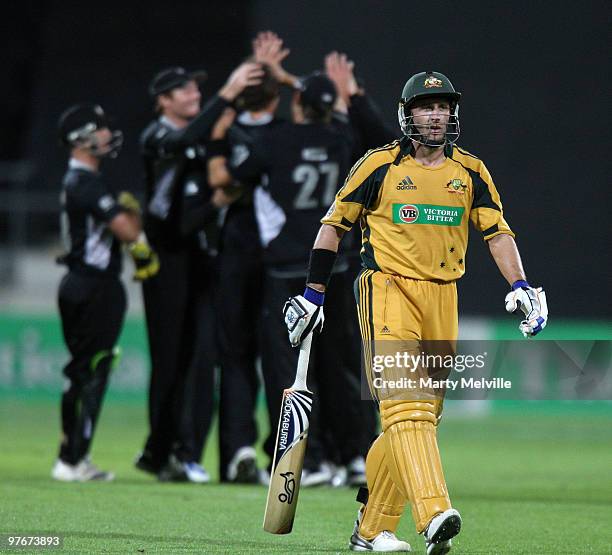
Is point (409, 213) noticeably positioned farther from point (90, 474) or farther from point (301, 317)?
point (90, 474)

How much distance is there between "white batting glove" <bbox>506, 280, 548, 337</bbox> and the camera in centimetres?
467

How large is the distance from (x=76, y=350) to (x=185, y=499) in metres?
1.33

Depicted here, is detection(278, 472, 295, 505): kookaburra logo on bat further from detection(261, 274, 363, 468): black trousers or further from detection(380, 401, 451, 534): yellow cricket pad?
detection(261, 274, 363, 468): black trousers

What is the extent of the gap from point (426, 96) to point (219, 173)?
2.64 m

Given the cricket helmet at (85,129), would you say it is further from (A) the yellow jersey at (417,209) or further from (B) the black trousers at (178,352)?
(A) the yellow jersey at (417,209)

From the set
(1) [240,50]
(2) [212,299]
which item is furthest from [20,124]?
(2) [212,299]

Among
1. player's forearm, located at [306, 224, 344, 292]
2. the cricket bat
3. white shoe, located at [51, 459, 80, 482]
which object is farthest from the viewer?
white shoe, located at [51, 459, 80, 482]

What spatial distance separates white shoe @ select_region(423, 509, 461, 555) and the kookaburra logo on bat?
614 mm

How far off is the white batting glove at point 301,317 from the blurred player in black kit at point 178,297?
2.81 m

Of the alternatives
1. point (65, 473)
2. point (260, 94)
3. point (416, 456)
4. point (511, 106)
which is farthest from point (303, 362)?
point (511, 106)

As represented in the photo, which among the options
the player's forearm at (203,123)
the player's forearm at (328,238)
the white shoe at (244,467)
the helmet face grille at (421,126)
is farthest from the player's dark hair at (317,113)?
the player's forearm at (328,238)

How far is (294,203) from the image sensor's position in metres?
7.07

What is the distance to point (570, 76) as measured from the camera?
11.9 meters

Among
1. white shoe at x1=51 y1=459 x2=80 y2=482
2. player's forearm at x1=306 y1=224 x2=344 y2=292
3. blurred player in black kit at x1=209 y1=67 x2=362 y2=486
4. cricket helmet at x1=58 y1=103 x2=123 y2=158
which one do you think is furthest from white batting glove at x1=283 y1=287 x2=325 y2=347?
cricket helmet at x1=58 y1=103 x2=123 y2=158
